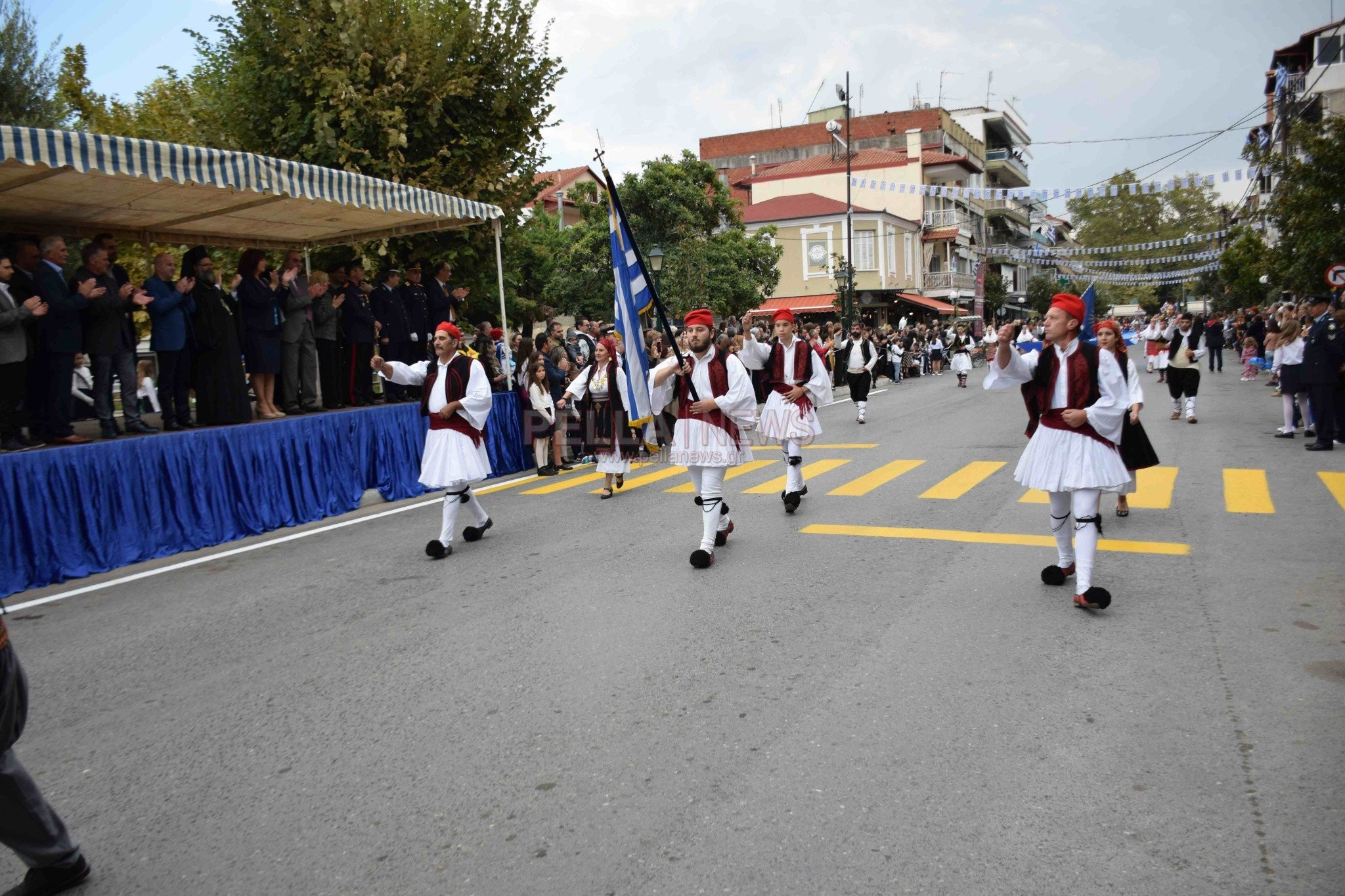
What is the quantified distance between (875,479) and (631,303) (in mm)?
5422

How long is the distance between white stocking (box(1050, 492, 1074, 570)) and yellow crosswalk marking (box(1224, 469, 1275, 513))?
3.32 m

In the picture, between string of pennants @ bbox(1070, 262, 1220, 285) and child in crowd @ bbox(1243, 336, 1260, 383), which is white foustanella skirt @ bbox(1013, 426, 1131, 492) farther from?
string of pennants @ bbox(1070, 262, 1220, 285)

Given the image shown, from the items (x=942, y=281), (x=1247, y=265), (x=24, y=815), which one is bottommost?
(x=24, y=815)

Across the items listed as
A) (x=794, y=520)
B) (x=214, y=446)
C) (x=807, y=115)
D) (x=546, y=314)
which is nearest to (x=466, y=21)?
(x=546, y=314)

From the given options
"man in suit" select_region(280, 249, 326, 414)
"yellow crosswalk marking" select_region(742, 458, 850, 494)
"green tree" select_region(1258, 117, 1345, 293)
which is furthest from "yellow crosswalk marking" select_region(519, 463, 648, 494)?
"green tree" select_region(1258, 117, 1345, 293)

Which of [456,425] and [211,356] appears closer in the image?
[456,425]

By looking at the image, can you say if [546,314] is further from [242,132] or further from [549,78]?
[242,132]

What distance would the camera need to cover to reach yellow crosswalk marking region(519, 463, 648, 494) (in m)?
12.0

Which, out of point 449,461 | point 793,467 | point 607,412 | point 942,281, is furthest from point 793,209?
point 449,461

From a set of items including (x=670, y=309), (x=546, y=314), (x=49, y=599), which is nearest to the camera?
(x=49, y=599)

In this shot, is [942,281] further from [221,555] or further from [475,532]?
[221,555]

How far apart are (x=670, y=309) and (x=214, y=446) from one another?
25.9 meters

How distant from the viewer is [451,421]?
8484mm

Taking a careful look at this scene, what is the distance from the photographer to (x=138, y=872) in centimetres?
344
